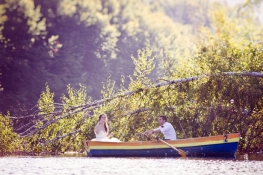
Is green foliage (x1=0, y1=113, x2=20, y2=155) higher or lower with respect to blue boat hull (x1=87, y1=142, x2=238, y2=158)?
higher

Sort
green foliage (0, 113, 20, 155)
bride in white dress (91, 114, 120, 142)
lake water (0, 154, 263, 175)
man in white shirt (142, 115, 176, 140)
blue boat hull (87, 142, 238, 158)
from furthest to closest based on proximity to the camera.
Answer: bride in white dress (91, 114, 120, 142) < green foliage (0, 113, 20, 155) < man in white shirt (142, 115, 176, 140) < blue boat hull (87, 142, 238, 158) < lake water (0, 154, 263, 175)

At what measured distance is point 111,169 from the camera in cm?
1216

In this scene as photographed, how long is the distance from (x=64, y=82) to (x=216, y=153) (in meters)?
26.0

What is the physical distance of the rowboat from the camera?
15.3 m

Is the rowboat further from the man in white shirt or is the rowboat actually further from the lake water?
the lake water

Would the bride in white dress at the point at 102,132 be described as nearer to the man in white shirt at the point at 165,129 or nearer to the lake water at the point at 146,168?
the man in white shirt at the point at 165,129

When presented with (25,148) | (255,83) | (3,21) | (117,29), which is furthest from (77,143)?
(117,29)

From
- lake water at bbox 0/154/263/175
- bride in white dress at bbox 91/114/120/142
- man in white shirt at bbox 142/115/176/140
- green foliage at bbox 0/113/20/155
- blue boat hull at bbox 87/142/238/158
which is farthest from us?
bride in white dress at bbox 91/114/120/142

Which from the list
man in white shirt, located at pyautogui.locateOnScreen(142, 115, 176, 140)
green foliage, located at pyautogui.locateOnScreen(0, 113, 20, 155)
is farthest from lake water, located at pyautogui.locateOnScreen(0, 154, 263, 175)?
green foliage, located at pyautogui.locateOnScreen(0, 113, 20, 155)

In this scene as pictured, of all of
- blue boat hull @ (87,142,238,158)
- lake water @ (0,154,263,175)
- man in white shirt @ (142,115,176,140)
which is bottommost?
lake water @ (0,154,263,175)

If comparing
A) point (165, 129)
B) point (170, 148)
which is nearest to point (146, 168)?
point (170, 148)

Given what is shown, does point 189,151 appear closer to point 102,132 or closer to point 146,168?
point 102,132

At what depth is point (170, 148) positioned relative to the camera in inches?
623

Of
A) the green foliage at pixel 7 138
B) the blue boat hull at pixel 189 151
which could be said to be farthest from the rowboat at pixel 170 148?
the green foliage at pixel 7 138
